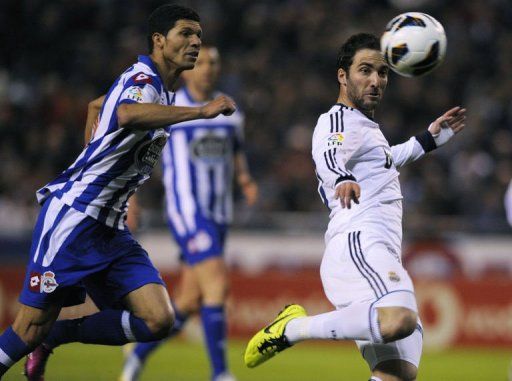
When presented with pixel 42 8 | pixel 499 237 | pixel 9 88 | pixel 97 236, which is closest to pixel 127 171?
pixel 97 236

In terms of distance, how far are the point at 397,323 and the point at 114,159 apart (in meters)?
1.71

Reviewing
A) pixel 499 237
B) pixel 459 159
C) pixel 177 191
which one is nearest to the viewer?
pixel 177 191

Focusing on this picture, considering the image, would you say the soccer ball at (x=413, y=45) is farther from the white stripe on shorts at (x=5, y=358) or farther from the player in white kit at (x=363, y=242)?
the white stripe on shorts at (x=5, y=358)

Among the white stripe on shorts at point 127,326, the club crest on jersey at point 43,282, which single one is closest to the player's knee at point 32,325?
the club crest on jersey at point 43,282

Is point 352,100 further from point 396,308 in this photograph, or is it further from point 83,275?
point 83,275

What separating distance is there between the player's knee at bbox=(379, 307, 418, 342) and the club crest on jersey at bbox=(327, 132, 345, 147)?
2.87 feet

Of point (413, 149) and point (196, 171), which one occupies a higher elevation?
point (413, 149)

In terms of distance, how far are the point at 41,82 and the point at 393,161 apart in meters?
9.51

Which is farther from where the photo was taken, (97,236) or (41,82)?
(41,82)

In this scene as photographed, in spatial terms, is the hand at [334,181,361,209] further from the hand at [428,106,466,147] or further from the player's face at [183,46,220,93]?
the player's face at [183,46,220,93]

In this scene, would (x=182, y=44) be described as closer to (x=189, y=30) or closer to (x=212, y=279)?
(x=189, y=30)

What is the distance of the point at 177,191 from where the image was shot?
8.24m

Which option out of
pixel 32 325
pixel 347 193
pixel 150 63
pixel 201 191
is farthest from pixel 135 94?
pixel 201 191

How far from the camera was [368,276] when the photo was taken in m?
5.07
